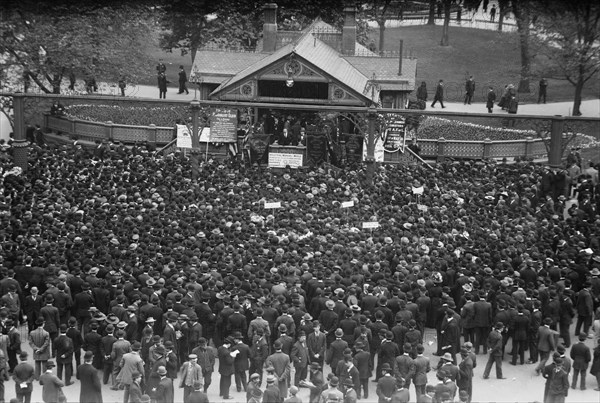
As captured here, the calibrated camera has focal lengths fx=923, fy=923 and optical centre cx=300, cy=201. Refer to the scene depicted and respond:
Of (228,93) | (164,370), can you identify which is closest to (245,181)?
(228,93)

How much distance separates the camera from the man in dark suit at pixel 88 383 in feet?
56.4

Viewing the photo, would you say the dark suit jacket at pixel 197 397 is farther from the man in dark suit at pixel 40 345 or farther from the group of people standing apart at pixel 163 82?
the group of people standing apart at pixel 163 82

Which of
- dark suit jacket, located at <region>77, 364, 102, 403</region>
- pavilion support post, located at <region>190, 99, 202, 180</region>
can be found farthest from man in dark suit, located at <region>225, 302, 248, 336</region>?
pavilion support post, located at <region>190, 99, 202, 180</region>

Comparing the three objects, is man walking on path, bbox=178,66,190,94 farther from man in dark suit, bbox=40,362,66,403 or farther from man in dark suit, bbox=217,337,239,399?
man in dark suit, bbox=40,362,66,403

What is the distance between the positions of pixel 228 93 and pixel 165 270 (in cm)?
1434

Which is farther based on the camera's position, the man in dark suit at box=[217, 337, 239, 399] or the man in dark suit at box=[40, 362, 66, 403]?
the man in dark suit at box=[217, 337, 239, 399]

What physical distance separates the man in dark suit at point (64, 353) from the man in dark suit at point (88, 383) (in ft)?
4.31

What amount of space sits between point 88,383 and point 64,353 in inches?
66.3

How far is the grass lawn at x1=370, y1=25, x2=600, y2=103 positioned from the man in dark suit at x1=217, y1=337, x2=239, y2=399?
112 feet

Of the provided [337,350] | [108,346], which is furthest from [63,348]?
[337,350]

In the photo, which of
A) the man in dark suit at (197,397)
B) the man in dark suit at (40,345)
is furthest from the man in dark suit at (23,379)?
the man in dark suit at (197,397)

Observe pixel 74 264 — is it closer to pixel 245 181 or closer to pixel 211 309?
pixel 211 309

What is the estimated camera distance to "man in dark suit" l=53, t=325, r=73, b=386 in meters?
18.6

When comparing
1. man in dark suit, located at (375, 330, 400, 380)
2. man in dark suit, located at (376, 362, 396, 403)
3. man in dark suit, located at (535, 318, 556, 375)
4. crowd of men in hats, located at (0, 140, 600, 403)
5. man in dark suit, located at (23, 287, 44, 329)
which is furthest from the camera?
man in dark suit, located at (23, 287, 44, 329)
